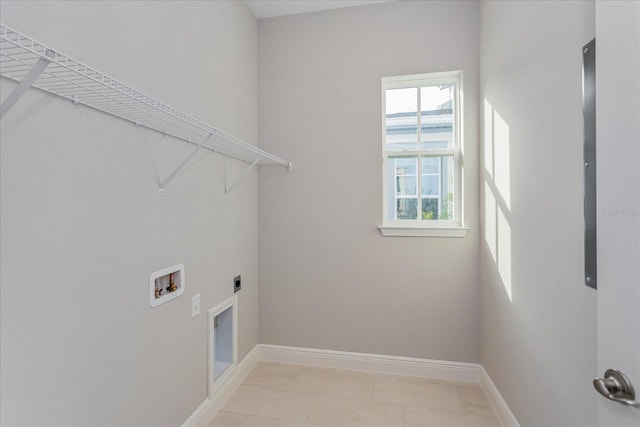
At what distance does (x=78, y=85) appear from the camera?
851 mm

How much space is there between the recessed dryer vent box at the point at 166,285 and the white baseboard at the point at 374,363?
4.21ft

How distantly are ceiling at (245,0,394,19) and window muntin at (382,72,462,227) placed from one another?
687 mm

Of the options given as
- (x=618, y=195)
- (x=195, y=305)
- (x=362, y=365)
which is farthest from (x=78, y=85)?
(x=362, y=365)

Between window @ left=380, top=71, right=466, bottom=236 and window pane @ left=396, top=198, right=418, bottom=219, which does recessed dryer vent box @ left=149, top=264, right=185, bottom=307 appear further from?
window pane @ left=396, top=198, right=418, bottom=219

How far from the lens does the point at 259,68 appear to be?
8.29ft

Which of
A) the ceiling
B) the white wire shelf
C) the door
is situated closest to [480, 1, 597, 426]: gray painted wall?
the door

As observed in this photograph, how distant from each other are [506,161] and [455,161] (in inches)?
23.3

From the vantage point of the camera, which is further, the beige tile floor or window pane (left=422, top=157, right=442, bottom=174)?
window pane (left=422, top=157, right=442, bottom=174)

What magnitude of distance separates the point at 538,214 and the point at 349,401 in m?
Answer: 1.64

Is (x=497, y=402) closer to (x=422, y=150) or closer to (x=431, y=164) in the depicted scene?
(x=431, y=164)

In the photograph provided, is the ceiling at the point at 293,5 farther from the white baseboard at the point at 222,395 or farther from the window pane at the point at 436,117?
the white baseboard at the point at 222,395

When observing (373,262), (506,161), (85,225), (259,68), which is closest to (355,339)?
(373,262)

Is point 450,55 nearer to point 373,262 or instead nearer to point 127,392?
point 373,262

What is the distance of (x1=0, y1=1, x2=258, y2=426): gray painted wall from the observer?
2.85 feet
